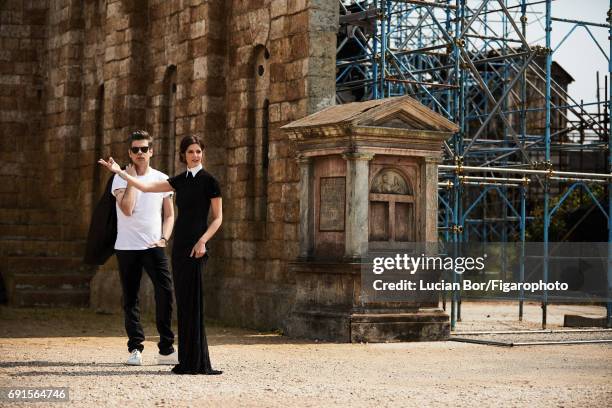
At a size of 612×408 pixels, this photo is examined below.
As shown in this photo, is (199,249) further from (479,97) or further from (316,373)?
(479,97)

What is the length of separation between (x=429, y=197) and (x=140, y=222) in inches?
171

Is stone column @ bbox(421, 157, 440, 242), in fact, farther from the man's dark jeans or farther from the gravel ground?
the man's dark jeans

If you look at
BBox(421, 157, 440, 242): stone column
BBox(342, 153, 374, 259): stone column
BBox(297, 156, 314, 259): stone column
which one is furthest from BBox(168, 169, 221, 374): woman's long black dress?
BBox(421, 157, 440, 242): stone column

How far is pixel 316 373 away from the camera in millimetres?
10023

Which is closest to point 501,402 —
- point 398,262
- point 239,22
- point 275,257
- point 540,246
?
point 398,262

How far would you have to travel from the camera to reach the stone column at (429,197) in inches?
536

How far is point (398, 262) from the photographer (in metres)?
13.5

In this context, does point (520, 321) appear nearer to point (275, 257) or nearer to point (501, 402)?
point (275, 257)

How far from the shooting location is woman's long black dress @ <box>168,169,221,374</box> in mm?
9531

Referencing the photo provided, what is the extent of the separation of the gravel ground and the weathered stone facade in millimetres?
2184

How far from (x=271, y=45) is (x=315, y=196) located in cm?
256

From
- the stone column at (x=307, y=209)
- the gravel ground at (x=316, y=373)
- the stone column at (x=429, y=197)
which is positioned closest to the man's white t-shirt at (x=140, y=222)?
the gravel ground at (x=316, y=373)

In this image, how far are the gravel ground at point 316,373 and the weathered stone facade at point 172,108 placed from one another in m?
2.18

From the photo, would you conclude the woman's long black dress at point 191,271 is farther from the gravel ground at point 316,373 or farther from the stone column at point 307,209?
the stone column at point 307,209
